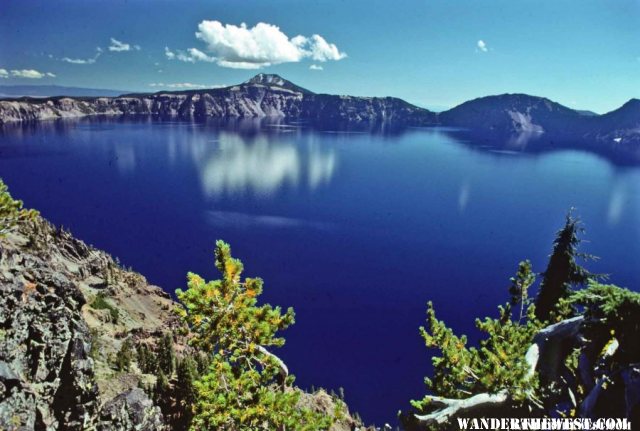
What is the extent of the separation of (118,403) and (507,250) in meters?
73.2

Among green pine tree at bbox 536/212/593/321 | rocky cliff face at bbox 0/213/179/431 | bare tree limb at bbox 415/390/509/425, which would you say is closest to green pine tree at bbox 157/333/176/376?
rocky cliff face at bbox 0/213/179/431

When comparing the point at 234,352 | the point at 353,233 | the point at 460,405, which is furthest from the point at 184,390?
the point at 353,233

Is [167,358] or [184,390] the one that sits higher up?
[184,390]

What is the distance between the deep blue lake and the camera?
172 feet

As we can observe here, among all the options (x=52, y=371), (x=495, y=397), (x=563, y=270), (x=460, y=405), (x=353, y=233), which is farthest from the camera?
(x=353, y=233)

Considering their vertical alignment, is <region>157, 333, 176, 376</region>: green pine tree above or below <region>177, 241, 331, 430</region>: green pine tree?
below

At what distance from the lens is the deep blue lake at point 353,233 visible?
5253cm

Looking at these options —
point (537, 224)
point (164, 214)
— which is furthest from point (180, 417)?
point (537, 224)

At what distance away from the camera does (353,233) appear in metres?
89.1

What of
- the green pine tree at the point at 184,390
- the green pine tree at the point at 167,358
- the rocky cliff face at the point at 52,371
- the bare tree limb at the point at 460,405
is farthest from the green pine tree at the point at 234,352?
the green pine tree at the point at 167,358

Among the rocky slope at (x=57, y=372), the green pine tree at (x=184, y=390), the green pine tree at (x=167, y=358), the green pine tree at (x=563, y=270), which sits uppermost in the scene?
the green pine tree at (x=563, y=270)

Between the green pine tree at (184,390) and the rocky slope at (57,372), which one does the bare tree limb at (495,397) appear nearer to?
the rocky slope at (57,372)

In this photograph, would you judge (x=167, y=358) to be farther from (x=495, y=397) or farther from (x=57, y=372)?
(x=495, y=397)

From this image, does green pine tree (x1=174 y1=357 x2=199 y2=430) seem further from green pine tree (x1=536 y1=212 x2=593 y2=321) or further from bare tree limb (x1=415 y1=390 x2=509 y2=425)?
green pine tree (x1=536 y1=212 x2=593 y2=321)
